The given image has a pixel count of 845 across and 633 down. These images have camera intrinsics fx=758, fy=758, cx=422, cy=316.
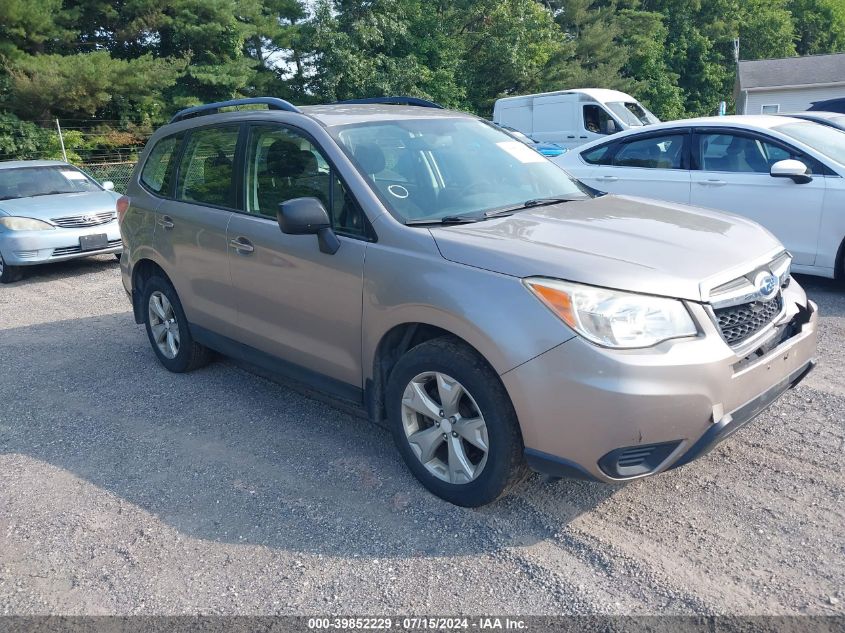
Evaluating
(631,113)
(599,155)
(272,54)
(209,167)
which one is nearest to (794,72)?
(631,113)

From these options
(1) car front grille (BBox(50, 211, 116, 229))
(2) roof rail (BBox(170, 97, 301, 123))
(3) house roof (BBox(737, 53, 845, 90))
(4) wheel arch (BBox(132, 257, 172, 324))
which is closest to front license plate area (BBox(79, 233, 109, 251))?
(1) car front grille (BBox(50, 211, 116, 229))

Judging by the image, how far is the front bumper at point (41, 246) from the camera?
9.24 m

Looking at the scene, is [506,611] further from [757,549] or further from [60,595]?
[60,595]

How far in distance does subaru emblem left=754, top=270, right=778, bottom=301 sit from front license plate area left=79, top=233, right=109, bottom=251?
8484 mm

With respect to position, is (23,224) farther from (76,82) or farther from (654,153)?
(76,82)

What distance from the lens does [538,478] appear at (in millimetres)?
3746

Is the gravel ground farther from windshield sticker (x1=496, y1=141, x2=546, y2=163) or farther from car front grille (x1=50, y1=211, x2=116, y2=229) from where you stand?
car front grille (x1=50, y1=211, x2=116, y2=229)

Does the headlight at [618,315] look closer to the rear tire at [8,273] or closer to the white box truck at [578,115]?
the rear tire at [8,273]

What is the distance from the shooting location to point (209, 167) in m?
4.92

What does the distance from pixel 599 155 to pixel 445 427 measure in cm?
567

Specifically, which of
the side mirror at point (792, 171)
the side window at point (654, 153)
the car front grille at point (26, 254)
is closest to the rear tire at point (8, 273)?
the car front grille at point (26, 254)

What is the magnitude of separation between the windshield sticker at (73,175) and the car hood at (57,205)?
0.58m

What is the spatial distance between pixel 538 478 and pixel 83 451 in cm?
259

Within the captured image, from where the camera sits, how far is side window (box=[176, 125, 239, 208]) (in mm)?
4684
